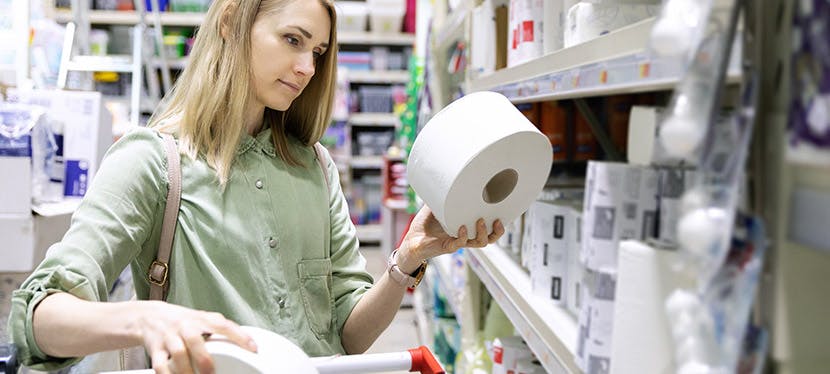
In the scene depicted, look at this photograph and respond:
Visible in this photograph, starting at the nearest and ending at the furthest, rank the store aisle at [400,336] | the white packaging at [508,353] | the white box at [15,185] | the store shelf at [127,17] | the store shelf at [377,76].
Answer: the white packaging at [508,353]
the white box at [15,185]
the store aisle at [400,336]
the store shelf at [127,17]
the store shelf at [377,76]

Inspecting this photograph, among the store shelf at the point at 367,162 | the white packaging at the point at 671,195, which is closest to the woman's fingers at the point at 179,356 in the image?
the white packaging at the point at 671,195

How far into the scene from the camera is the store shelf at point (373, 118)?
655cm

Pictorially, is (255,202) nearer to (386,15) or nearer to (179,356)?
(179,356)

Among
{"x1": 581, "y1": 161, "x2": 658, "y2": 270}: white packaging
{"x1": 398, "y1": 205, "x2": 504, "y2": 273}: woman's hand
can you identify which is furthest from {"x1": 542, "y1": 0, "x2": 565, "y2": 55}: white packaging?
{"x1": 581, "y1": 161, "x2": 658, "y2": 270}: white packaging

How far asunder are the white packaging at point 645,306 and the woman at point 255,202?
436mm

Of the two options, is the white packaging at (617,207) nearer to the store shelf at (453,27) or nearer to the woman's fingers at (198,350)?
the woman's fingers at (198,350)

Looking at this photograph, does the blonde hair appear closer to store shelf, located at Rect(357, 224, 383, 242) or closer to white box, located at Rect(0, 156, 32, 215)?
white box, located at Rect(0, 156, 32, 215)

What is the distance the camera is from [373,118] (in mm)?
6574

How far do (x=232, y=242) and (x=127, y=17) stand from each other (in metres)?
5.66

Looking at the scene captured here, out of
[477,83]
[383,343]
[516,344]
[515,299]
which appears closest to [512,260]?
[516,344]

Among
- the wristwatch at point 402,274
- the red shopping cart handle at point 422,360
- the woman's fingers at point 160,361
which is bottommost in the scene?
the red shopping cart handle at point 422,360

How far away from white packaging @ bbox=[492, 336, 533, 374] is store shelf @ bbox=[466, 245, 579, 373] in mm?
128

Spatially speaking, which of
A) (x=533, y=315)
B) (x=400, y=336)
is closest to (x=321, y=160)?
(x=533, y=315)

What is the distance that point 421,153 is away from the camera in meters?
1.09
